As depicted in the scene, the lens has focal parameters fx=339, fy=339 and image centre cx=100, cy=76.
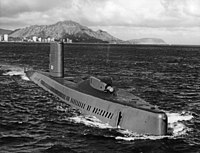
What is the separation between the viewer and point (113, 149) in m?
20.3

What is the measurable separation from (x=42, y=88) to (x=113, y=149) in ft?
79.5

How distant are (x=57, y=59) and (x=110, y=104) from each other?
17.6 meters

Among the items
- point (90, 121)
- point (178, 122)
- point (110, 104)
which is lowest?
point (178, 122)

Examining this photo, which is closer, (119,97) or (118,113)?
(118,113)

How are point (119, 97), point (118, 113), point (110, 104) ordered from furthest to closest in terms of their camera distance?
point (119, 97)
point (110, 104)
point (118, 113)

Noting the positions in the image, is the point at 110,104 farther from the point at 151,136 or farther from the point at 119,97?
the point at 151,136

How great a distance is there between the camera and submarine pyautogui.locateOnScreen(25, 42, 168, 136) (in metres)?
21.8

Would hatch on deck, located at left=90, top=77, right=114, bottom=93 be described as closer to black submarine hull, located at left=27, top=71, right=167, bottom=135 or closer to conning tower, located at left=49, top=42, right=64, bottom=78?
black submarine hull, located at left=27, top=71, right=167, bottom=135

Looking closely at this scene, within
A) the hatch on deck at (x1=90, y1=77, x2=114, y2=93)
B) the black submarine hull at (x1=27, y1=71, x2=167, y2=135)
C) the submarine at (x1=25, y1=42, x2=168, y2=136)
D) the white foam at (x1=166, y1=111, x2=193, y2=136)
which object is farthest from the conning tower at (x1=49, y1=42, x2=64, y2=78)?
the white foam at (x1=166, y1=111, x2=193, y2=136)

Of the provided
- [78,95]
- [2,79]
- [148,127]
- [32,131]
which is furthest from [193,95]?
[2,79]

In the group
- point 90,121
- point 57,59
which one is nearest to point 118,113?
point 90,121

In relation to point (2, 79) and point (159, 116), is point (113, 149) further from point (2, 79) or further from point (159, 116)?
point (2, 79)

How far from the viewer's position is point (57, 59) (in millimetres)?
41531

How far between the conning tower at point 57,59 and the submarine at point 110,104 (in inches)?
8.3
